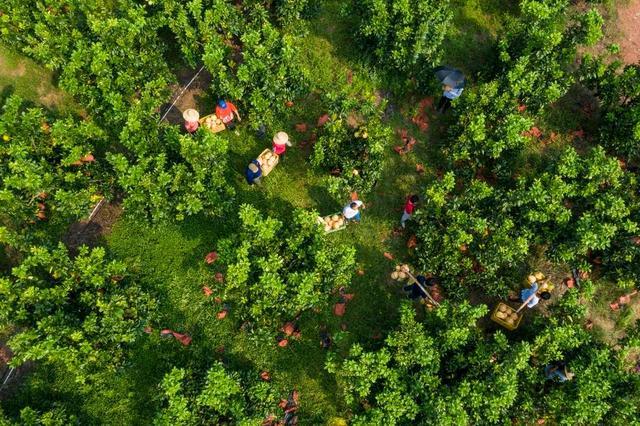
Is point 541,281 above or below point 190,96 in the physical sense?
below

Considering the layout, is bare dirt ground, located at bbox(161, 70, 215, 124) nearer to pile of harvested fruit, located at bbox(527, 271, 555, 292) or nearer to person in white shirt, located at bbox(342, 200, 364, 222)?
person in white shirt, located at bbox(342, 200, 364, 222)

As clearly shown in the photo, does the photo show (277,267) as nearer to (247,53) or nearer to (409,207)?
(409,207)

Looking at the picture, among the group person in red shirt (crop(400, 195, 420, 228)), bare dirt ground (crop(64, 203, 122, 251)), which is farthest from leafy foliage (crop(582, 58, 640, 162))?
bare dirt ground (crop(64, 203, 122, 251))

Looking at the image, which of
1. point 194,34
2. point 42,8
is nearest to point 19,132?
point 42,8

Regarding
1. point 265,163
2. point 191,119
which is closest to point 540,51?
point 265,163

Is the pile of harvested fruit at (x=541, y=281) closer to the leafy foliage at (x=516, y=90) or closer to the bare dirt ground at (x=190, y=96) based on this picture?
the leafy foliage at (x=516, y=90)

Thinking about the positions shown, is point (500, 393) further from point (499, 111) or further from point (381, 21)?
point (381, 21)
